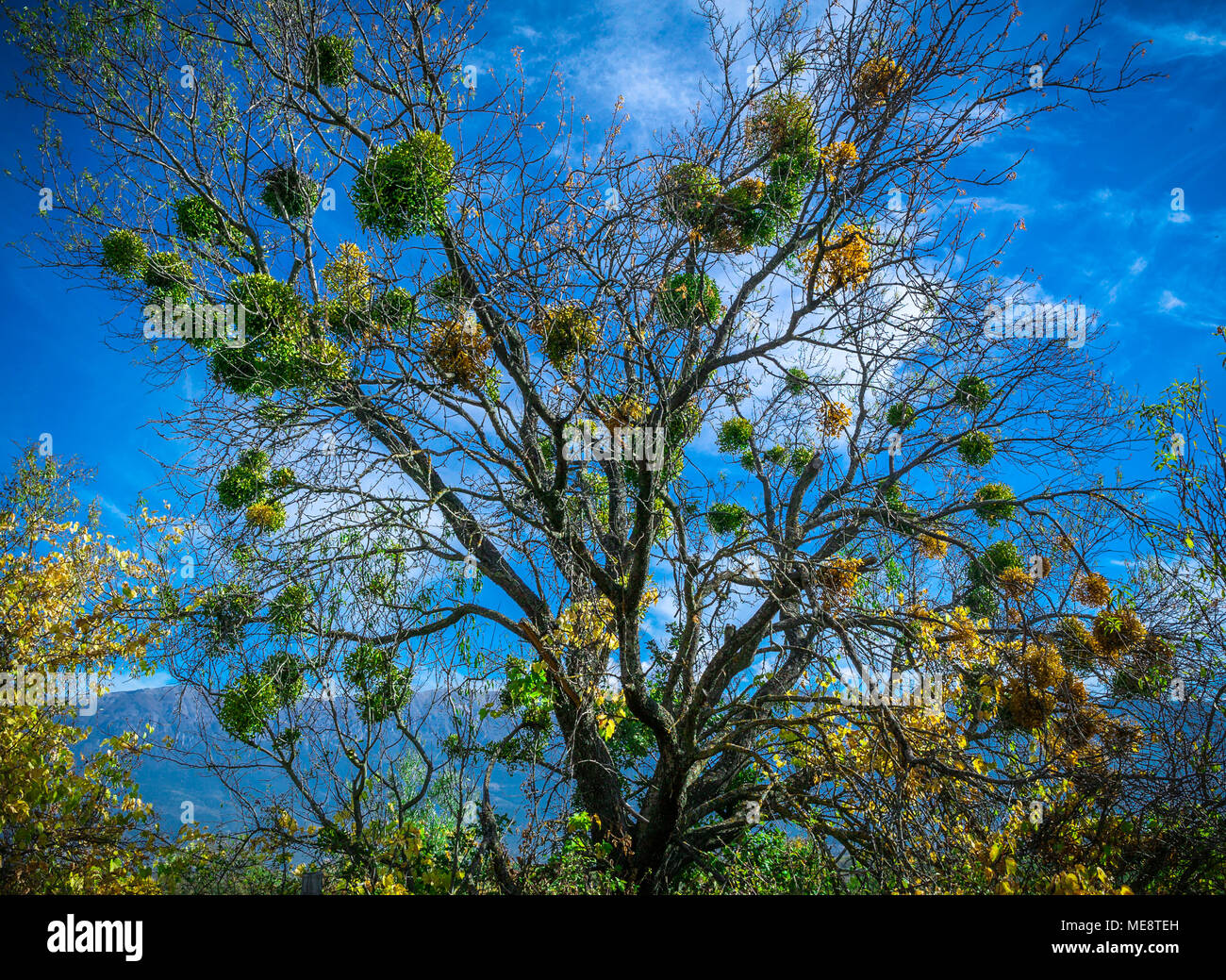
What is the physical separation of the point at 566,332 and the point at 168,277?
2.62 m

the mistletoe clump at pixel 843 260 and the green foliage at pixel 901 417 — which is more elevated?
the mistletoe clump at pixel 843 260

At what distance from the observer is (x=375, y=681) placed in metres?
5.18

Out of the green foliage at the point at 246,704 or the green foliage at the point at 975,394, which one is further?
the green foliage at the point at 975,394

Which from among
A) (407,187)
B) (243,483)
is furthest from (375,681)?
(407,187)

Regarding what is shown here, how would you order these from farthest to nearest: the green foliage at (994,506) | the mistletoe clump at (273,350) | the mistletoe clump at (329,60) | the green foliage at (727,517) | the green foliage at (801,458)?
the green foliage at (801,458) → the green foliage at (727,517) → the green foliage at (994,506) → the mistletoe clump at (329,60) → the mistletoe clump at (273,350)

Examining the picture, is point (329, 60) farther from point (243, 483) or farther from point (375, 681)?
point (375, 681)

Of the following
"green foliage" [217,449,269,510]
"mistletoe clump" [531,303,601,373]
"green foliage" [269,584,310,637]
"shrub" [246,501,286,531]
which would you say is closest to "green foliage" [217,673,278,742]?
"green foliage" [269,584,310,637]

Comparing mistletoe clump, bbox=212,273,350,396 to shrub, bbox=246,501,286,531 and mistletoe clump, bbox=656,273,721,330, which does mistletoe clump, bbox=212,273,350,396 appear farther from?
mistletoe clump, bbox=656,273,721,330

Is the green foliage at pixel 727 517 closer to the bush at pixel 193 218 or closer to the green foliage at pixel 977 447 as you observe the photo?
the green foliage at pixel 977 447

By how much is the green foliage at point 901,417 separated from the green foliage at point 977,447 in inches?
16.1

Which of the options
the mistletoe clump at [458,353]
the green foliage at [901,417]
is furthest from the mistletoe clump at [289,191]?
the green foliage at [901,417]

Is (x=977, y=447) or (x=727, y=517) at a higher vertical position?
(x=977, y=447)

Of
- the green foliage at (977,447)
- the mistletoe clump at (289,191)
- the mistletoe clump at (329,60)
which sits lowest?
the green foliage at (977,447)

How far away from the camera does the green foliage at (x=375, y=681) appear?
4257mm
